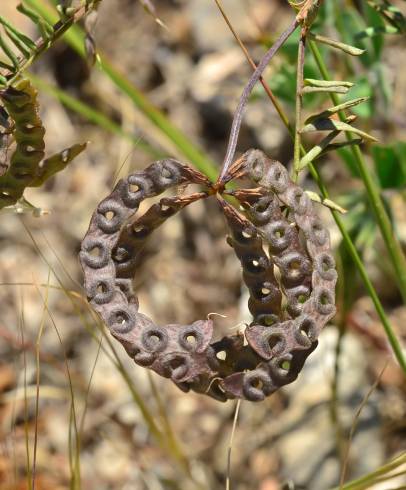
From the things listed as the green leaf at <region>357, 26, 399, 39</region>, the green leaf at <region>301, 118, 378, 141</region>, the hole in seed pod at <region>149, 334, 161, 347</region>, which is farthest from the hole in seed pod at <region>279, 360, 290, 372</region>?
the green leaf at <region>357, 26, 399, 39</region>

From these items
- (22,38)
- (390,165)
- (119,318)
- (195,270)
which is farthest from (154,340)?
(195,270)

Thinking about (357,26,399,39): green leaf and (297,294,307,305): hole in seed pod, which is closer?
(297,294,307,305): hole in seed pod

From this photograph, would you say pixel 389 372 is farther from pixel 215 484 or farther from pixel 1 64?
pixel 1 64

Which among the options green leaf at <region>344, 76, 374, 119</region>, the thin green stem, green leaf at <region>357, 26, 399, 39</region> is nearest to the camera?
the thin green stem

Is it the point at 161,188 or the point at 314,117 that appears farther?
the point at 314,117

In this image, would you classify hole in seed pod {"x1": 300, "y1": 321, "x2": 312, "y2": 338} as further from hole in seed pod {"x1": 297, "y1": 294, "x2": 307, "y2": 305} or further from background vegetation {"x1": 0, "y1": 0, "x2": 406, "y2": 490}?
background vegetation {"x1": 0, "y1": 0, "x2": 406, "y2": 490}

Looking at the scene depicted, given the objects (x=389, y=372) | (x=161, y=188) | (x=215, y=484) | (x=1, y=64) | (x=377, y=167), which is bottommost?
(x=389, y=372)

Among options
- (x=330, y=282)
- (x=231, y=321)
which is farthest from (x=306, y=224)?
(x=231, y=321)

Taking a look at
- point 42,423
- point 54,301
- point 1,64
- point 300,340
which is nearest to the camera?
point 300,340
